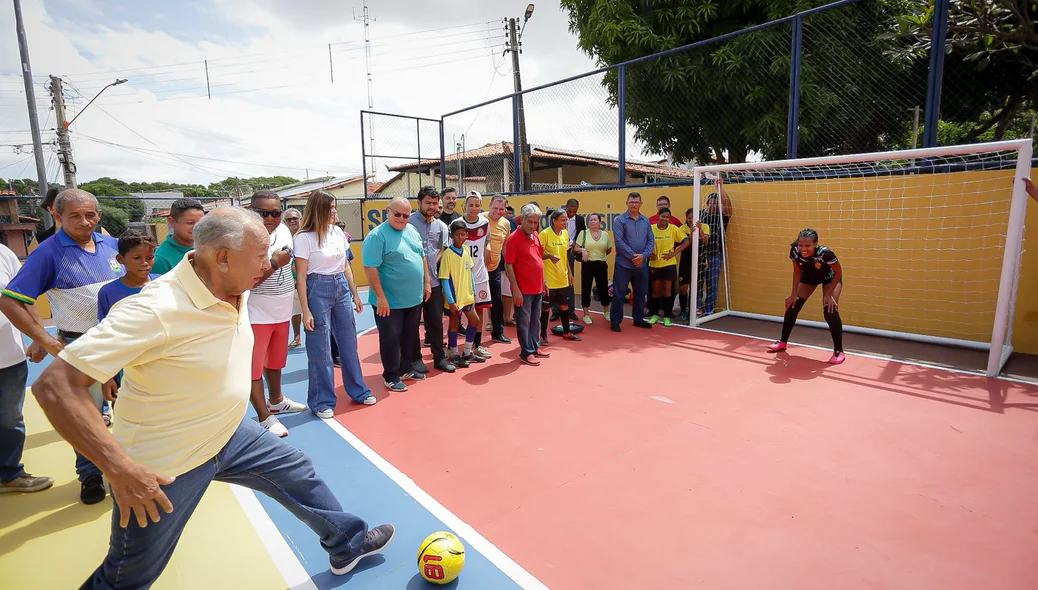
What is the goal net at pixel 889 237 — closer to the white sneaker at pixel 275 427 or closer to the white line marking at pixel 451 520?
the white line marking at pixel 451 520

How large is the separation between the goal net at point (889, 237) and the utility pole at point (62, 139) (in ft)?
72.7

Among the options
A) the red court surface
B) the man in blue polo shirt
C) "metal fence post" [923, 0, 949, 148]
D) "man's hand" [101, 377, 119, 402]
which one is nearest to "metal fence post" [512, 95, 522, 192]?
the red court surface

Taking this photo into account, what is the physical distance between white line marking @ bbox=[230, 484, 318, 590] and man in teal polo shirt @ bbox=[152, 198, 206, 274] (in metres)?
1.61

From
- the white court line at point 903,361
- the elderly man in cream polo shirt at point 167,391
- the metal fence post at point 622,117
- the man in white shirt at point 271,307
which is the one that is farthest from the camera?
the metal fence post at point 622,117

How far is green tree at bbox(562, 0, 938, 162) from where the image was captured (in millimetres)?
9023

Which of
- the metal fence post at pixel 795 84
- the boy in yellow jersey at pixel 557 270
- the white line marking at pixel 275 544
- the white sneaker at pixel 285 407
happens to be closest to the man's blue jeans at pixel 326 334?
Answer: the white sneaker at pixel 285 407

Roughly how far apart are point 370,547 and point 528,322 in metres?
3.78

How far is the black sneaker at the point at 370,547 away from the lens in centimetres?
258

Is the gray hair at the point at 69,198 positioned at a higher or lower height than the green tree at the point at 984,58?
lower

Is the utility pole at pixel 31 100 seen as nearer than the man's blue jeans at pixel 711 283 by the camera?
No

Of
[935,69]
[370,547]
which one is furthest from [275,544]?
[935,69]

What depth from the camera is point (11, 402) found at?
3355mm

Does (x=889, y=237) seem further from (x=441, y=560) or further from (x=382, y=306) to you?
(x=441, y=560)

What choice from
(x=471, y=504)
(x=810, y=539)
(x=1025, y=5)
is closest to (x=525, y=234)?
(x=471, y=504)
